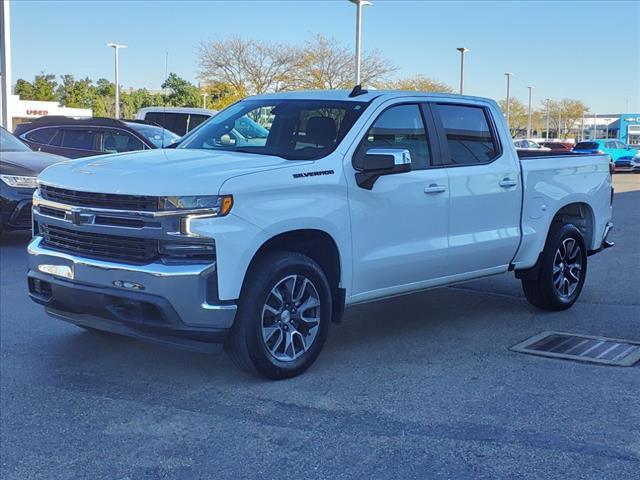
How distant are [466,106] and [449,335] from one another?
6.30 feet

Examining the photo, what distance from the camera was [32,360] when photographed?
5.59 m

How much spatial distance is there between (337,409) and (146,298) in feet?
4.25

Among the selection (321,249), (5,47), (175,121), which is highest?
(5,47)

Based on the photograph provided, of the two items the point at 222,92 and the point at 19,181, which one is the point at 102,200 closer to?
the point at 19,181

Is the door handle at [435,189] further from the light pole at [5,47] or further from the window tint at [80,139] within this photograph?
the light pole at [5,47]

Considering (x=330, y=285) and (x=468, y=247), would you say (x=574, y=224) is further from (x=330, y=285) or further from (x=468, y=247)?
(x=330, y=285)

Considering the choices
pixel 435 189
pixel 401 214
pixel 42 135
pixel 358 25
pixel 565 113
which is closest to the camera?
pixel 401 214

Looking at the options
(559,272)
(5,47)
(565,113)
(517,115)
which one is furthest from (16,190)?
(565,113)

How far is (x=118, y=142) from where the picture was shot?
46.3ft

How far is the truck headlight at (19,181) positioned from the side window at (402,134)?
6.28m

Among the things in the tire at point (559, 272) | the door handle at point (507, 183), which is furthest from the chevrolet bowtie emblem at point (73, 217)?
the tire at point (559, 272)

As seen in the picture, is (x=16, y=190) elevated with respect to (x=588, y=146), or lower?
lower

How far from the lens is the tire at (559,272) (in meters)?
7.03

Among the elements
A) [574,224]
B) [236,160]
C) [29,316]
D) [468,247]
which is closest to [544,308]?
[574,224]
